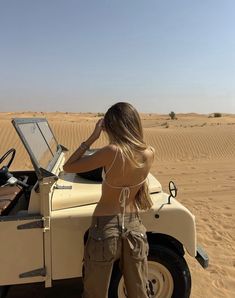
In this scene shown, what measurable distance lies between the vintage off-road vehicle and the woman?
0.43 meters

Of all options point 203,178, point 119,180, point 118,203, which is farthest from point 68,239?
point 203,178

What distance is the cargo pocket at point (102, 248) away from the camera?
290 cm

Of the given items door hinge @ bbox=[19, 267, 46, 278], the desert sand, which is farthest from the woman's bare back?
the desert sand

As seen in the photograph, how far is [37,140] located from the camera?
4008 millimetres

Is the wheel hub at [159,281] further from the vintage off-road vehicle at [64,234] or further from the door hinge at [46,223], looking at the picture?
the door hinge at [46,223]

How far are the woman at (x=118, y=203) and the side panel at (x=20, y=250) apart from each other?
1.87ft

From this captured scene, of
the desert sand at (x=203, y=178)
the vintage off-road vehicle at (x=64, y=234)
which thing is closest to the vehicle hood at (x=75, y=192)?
the vintage off-road vehicle at (x=64, y=234)

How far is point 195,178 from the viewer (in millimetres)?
11336

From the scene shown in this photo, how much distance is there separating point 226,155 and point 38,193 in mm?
14196

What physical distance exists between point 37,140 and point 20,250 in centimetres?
108

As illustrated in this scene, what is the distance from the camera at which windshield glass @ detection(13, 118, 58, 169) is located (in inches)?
137

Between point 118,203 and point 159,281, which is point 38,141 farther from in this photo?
point 159,281

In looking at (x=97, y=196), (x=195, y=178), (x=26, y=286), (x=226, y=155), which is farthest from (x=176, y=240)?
(x=226, y=155)

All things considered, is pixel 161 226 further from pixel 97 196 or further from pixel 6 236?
pixel 6 236
